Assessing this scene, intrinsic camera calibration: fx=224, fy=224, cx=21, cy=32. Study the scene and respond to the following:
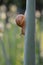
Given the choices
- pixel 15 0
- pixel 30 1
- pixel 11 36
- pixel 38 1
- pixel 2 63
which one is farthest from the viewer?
pixel 38 1

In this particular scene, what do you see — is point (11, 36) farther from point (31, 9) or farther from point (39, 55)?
point (31, 9)

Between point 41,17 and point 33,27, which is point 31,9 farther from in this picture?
point 41,17

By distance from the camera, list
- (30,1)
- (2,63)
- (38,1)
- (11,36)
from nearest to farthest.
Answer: (30,1) < (2,63) < (11,36) < (38,1)

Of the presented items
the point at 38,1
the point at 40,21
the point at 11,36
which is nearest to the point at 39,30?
the point at 40,21

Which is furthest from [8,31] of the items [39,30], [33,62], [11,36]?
[33,62]

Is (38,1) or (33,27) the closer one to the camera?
(33,27)

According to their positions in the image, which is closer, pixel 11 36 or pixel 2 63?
pixel 2 63

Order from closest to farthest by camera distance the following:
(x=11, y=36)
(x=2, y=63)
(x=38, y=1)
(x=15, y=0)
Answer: (x=2, y=63), (x=11, y=36), (x=15, y=0), (x=38, y=1)

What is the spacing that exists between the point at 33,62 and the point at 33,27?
5 centimetres

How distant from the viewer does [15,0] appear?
141 centimetres

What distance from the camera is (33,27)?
1.07ft

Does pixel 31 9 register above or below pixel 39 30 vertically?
above

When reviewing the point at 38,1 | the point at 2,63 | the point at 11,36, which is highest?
the point at 38,1

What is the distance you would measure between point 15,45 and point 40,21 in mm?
234
